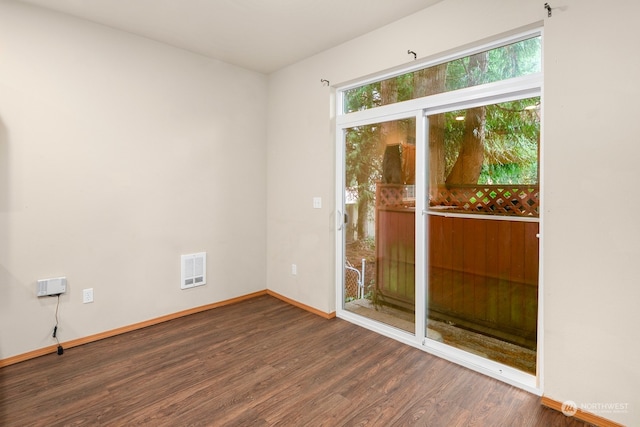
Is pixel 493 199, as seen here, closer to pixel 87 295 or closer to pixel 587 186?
pixel 587 186

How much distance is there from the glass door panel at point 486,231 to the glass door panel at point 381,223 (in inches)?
8.4

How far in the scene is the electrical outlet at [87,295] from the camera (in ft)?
9.27

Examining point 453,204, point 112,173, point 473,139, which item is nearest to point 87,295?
point 112,173

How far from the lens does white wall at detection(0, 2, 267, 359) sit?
2516 millimetres

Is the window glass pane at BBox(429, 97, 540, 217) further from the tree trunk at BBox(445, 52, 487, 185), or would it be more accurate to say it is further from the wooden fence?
the wooden fence

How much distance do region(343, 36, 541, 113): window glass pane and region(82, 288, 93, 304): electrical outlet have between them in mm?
2944

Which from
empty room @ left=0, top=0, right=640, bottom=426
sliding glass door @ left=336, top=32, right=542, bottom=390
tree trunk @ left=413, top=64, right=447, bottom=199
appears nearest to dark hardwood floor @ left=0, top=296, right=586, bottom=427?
empty room @ left=0, top=0, right=640, bottom=426

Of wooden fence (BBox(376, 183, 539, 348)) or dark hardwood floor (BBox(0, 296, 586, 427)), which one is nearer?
dark hardwood floor (BBox(0, 296, 586, 427))

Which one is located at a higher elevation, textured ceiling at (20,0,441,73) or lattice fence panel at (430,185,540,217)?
textured ceiling at (20,0,441,73)

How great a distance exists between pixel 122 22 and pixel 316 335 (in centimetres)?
321

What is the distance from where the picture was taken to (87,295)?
284cm

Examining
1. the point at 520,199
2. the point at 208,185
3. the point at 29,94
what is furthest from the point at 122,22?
the point at 520,199

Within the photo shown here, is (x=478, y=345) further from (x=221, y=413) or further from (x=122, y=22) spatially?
(x=122, y=22)

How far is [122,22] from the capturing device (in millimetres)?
2807
